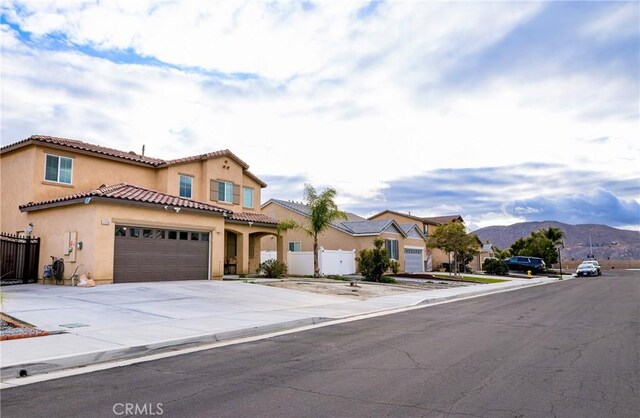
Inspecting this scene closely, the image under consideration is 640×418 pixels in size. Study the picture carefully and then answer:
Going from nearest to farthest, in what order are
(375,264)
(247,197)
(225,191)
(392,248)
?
(375,264), (225,191), (247,197), (392,248)

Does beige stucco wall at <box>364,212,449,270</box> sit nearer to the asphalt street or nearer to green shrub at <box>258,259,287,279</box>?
green shrub at <box>258,259,287,279</box>

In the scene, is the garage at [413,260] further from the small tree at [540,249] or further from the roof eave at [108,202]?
the small tree at [540,249]

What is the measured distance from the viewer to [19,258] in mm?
22281

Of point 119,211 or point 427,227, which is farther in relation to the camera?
point 427,227

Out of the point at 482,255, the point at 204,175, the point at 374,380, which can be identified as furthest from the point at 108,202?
the point at 482,255

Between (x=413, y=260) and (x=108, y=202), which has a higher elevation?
(x=108, y=202)

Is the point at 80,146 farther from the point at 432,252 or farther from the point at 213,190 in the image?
the point at 432,252

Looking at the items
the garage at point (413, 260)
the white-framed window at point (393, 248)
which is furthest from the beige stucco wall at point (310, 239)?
the garage at point (413, 260)

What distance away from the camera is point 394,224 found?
4431 centimetres

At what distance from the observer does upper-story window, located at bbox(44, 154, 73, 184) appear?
958 inches

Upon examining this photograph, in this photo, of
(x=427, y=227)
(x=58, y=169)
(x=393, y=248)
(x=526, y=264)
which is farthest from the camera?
(x=427, y=227)

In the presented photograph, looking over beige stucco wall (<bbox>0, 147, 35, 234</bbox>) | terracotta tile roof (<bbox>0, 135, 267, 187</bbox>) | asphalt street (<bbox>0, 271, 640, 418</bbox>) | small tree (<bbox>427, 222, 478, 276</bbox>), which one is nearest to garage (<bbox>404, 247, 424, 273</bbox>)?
small tree (<bbox>427, 222, 478, 276</bbox>)

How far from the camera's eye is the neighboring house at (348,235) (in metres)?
41.8

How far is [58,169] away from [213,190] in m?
9.00
